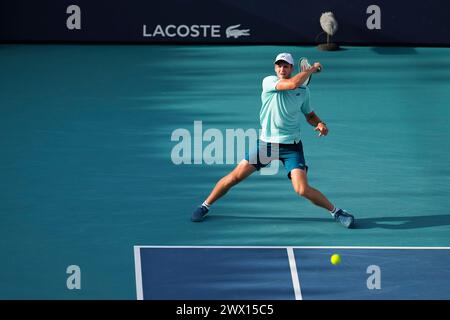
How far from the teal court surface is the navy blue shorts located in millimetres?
679

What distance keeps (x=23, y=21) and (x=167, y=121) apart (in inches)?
138

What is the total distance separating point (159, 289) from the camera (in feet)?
45.1

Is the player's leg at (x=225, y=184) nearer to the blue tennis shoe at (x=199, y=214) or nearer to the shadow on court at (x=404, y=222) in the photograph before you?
the blue tennis shoe at (x=199, y=214)

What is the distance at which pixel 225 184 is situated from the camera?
1517cm

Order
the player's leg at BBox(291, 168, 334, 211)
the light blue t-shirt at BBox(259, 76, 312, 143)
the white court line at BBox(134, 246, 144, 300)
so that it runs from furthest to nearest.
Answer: the light blue t-shirt at BBox(259, 76, 312, 143) < the player's leg at BBox(291, 168, 334, 211) < the white court line at BBox(134, 246, 144, 300)

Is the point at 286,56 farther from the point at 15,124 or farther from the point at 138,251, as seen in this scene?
the point at 15,124

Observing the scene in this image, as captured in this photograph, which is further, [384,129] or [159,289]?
[384,129]

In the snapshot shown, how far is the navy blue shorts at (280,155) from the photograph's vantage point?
15.0 metres

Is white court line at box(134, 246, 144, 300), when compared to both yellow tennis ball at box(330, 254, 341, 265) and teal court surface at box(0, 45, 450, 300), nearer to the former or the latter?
teal court surface at box(0, 45, 450, 300)

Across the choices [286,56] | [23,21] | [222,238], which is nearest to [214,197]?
[222,238]

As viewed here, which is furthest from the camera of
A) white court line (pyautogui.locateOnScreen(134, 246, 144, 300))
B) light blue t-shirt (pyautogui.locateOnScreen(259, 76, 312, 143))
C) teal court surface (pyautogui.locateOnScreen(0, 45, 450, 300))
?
light blue t-shirt (pyautogui.locateOnScreen(259, 76, 312, 143))

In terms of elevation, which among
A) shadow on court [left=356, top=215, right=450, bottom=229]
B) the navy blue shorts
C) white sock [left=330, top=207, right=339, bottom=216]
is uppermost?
the navy blue shorts

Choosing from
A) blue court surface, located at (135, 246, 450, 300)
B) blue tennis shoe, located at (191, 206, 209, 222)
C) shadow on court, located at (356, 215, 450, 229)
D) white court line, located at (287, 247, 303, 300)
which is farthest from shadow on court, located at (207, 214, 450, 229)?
white court line, located at (287, 247, 303, 300)

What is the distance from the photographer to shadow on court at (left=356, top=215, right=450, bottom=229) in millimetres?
15203
